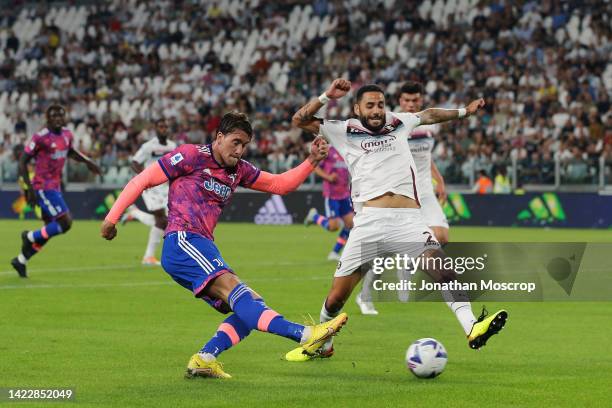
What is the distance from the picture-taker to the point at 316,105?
31.5ft

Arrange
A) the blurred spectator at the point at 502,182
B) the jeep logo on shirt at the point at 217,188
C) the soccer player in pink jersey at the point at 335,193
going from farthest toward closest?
the blurred spectator at the point at 502,182, the soccer player in pink jersey at the point at 335,193, the jeep logo on shirt at the point at 217,188

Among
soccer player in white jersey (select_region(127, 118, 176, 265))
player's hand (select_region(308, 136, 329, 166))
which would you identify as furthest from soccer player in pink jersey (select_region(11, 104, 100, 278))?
player's hand (select_region(308, 136, 329, 166))

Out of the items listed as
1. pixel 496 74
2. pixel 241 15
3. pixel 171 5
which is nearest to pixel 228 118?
pixel 496 74

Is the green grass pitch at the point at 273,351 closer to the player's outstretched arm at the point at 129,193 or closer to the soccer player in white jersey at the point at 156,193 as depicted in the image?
the player's outstretched arm at the point at 129,193

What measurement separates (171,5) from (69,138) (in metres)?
29.3

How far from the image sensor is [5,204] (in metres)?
39.5

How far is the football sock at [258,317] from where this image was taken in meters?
8.22

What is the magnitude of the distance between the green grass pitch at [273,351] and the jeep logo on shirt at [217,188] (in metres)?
1.34

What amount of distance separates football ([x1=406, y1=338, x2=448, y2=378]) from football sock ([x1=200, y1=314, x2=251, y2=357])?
1.22 metres

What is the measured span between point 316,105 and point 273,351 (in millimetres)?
2162

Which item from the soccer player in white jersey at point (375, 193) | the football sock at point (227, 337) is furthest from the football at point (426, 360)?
the football sock at point (227, 337)

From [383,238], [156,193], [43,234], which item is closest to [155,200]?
[156,193]

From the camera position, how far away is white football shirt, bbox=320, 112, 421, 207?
33.0ft

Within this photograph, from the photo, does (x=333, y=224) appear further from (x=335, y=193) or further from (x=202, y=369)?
(x=202, y=369)
